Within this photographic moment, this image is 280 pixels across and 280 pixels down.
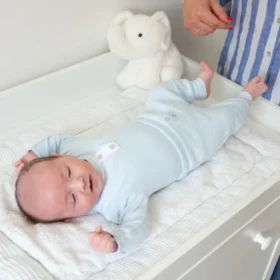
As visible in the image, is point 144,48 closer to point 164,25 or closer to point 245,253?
point 164,25

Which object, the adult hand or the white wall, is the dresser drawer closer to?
the adult hand

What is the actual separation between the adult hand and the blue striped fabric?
3.1 inches

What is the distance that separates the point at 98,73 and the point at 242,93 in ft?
1.27

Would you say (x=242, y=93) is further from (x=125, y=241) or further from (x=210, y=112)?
(x=125, y=241)

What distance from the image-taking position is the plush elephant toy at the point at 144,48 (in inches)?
47.6

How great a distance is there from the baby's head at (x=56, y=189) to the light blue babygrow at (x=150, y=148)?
49mm

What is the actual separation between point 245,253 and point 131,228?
355mm

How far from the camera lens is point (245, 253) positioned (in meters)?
1.07

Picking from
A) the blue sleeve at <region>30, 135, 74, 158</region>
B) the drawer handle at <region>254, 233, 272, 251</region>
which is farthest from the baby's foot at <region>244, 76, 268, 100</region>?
the blue sleeve at <region>30, 135, 74, 158</region>

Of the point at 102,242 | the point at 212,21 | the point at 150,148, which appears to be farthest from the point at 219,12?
the point at 102,242

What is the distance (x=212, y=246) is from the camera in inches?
35.8

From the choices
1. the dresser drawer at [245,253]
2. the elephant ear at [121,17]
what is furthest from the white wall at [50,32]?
the dresser drawer at [245,253]

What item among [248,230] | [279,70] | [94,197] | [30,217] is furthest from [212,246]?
[279,70]

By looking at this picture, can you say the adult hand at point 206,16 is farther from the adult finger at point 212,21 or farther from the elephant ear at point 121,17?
the elephant ear at point 121,17
